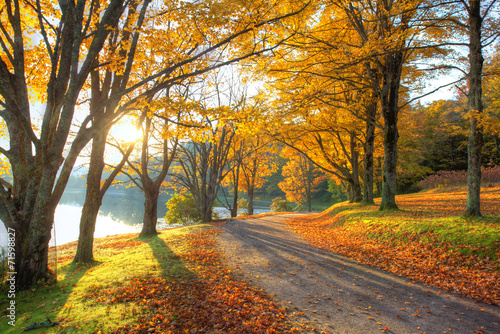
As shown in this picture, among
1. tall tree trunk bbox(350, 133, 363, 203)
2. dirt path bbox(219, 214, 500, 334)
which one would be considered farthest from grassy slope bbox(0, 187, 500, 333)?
tall tree trunk bbox(350, 133, 363, 203)

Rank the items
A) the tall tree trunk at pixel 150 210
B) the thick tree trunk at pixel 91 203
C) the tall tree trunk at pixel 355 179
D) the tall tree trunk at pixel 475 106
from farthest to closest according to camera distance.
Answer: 1. the tall tree trunk at pixel 355 179
2. the tall tree trunk at pixel 150 210
3. the tall tree trunk at pixel 475 106
4. the thick tree trunk at pixel 91 203

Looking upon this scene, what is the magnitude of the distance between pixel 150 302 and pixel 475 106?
9718 mm

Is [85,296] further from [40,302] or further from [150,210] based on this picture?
[150,210]

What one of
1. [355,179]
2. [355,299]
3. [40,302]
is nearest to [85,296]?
[40,302]

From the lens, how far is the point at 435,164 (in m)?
31.4

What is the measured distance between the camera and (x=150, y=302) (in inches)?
155

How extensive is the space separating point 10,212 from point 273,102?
10104 mm

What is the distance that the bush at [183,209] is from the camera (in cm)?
2123

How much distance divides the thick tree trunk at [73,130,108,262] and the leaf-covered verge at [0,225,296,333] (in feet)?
3.24

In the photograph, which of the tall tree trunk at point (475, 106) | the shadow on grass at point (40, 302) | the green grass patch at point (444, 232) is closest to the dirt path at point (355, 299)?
the green grass patch at point (444, 232)

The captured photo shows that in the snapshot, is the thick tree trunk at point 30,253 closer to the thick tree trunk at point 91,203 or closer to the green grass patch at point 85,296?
the green grass patch at point 85,296

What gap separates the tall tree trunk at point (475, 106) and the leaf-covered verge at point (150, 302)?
7022 mm

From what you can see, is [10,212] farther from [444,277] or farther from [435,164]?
[435,164]

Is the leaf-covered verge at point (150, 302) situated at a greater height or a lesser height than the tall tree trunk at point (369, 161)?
lesser
